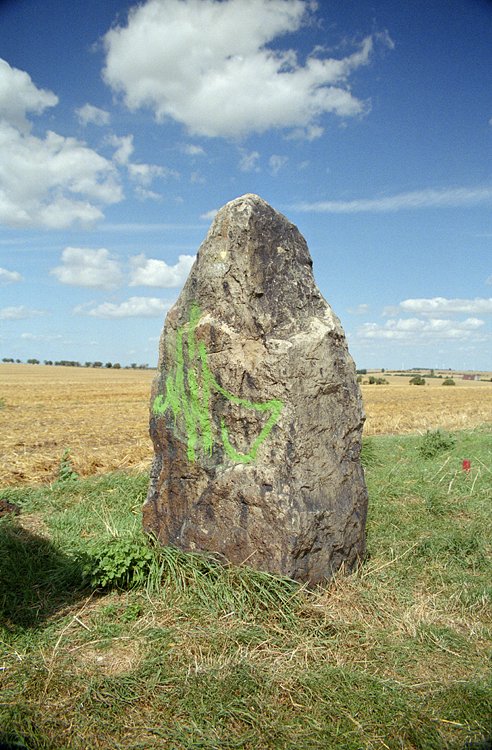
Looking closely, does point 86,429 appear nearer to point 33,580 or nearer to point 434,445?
point 434,445

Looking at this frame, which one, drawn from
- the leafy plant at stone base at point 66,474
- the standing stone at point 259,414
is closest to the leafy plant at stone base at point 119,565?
the standing stone at point 259,414

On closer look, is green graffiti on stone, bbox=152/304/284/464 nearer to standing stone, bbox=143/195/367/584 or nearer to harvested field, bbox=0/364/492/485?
standing stone, bbox=143/195/367/584

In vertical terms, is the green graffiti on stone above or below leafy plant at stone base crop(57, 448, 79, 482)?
above

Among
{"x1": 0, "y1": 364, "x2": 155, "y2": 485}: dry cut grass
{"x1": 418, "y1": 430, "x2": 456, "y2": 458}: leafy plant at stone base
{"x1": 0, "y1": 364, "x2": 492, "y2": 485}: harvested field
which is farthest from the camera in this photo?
{"x1": 418, "y1": 430, "x2": 456, "y2": 458}: leafy plant at stone base

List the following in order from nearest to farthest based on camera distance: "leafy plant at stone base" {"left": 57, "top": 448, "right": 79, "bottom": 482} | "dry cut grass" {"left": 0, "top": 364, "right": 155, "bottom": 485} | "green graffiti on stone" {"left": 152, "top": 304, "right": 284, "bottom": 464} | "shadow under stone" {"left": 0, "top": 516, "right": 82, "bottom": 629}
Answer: "shadow under stone" {"left": 0, "top": 516, "right": 82, "bottom": 629}
"green graffiti on stone" {"left": 152, "top": 304, "right": 284, "bottom": 464}
"leafy plant at stone base" {"left": 57, "top": 448, "right": 79, "bottom": 482}
"dry cut grass" {"left": 0, "top": 364, "right": 155, "bottom": 485}

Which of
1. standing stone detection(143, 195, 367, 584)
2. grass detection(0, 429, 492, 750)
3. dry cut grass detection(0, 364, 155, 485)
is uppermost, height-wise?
standing stone detection(143, 195, 367, 584)

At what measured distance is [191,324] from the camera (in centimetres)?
494

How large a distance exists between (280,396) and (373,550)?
7.05ft

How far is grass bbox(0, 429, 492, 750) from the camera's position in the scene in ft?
10.1

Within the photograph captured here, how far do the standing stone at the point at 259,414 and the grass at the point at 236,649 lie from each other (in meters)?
0.28

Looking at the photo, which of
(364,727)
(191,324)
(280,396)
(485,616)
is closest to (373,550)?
(485,616)

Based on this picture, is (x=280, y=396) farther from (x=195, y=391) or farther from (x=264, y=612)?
(x=264, y=612)

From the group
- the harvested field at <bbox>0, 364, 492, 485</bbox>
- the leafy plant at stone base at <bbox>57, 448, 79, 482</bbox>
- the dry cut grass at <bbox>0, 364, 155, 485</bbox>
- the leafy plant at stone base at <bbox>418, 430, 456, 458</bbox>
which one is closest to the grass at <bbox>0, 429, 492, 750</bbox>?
the leafy plant at stone base at <bbox>57, 448, 79, 482</bbox>

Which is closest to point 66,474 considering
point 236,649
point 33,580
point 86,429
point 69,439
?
point 33,580
